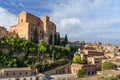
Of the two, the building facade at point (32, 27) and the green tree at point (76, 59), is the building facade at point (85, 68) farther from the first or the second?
the building facade at point (32, 27)

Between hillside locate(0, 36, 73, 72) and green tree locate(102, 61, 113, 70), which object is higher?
hillside locate(0, 36, 73, 72)

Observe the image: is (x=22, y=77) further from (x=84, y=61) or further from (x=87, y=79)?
(x=84, y=61)

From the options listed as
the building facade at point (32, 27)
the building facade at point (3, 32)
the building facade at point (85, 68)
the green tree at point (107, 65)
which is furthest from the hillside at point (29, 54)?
the green tree at point (107, 65)

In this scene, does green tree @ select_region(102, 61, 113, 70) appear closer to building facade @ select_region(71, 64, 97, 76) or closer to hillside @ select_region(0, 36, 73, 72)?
building facade @ select_region(71, 64, 97, 76)

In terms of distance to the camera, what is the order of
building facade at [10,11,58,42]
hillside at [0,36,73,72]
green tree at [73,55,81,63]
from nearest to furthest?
hillside at [0,36,73,72], green tree at [73,55,81,63], building facade at [10,11,58,42]

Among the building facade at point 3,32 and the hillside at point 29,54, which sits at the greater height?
the building facade at point 3,32

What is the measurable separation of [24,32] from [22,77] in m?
18.1

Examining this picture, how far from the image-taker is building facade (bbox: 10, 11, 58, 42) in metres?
65.7

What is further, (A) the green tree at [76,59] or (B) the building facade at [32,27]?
(B) the building facade at [32,27]

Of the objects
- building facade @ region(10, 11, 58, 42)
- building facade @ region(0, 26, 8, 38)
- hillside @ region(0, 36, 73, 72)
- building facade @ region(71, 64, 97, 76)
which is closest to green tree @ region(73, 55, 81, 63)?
hillside @ region(0, 36, 73, 72)

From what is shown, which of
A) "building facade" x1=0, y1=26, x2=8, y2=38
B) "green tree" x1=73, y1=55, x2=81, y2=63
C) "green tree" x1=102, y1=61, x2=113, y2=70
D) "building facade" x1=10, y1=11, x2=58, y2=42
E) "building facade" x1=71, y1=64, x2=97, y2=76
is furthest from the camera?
"building facade" x1=10, y1=11, x2=58, y2=42

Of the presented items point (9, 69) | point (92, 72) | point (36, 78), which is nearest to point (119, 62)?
point (92, 72)

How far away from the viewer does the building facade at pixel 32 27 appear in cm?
6569

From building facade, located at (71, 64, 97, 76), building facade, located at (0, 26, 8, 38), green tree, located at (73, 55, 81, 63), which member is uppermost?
building facade, located at (0, 26, 8, 38)
